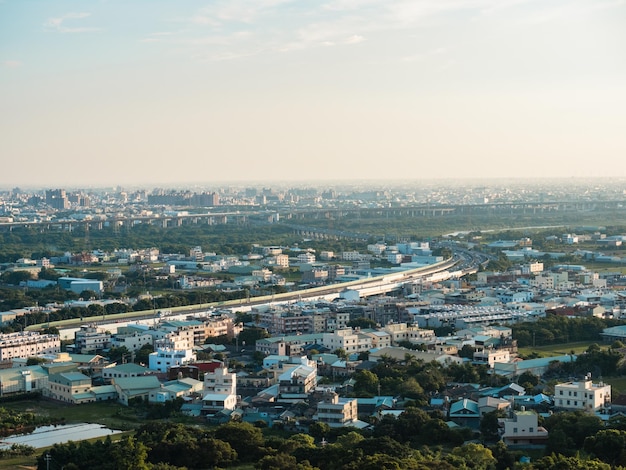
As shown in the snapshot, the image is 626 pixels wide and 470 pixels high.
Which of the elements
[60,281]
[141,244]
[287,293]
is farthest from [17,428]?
[141,244]

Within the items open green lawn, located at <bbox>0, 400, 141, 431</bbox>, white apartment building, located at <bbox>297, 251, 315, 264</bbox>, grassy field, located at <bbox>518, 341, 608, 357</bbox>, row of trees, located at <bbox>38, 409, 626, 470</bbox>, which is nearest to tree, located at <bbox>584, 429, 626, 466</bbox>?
row of trees, located at <bbox>38, 409, 626, 470</bbox>

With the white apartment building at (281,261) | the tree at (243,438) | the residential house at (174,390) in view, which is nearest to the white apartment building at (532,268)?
the white apartment building at (281,261)

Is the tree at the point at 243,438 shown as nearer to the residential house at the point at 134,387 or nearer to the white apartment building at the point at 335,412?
the white apartment building at the point at 335,412

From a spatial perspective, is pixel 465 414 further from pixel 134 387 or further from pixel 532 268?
pixel 532 268

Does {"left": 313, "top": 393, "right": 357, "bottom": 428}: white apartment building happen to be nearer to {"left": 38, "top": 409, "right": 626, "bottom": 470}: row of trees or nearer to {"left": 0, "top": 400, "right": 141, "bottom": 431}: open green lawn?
{"left": 38, "top": 409, "right": 626, "bottom": 470}: row of trees

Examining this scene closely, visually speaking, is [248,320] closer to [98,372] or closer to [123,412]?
[98,372]

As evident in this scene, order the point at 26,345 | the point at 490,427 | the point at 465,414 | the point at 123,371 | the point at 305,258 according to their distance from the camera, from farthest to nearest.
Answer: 1. the point at 305,258
2. the point at 26,345
3. the point at 123,371
4. the point at 465,414
5. the point at 490,427

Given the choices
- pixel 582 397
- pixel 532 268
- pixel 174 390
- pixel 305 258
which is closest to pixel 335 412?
pixel 174 390

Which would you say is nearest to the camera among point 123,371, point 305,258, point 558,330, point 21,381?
point 21,381
